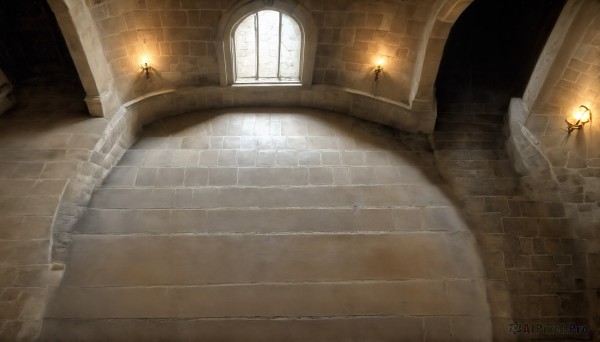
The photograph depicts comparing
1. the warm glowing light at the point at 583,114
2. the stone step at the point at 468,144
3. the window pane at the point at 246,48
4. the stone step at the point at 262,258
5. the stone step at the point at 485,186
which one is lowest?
the stone step at the point at 262,258

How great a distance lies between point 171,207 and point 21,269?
227 cm

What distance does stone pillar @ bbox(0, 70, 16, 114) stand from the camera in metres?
7.48

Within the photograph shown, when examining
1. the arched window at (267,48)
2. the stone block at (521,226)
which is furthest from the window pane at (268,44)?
the stone block at (521,226)

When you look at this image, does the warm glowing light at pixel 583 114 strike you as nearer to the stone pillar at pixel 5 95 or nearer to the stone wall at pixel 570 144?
the stone wall at pixel 570 144

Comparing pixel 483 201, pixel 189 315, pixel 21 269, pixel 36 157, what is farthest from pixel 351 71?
pixel 21 269

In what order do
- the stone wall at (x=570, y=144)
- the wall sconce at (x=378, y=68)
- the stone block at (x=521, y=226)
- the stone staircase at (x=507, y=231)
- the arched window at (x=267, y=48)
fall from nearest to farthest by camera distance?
the stone staircase at (x=507, y=231) < the stone wall at (x=570, y=144) < the stone block at (x=521, y=226) < the arched window at (x=267, y=48) < the wall sconce at (x=378, y=68)

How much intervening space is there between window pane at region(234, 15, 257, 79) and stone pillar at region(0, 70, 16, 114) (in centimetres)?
451

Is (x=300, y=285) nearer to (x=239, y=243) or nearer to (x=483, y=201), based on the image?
(x=239, y=243)

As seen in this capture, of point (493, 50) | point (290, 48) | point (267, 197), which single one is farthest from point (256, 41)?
point (493, 50)

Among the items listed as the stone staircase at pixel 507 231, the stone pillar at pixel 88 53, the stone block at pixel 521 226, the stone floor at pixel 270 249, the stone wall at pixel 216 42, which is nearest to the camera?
the stone floor at pixel 270 249

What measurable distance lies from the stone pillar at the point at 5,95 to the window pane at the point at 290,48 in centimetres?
546

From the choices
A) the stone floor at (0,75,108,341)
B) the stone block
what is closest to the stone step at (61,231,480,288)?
the stone floor at (0,75,108,341)

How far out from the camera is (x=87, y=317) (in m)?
5.45

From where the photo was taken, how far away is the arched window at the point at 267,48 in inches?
299
